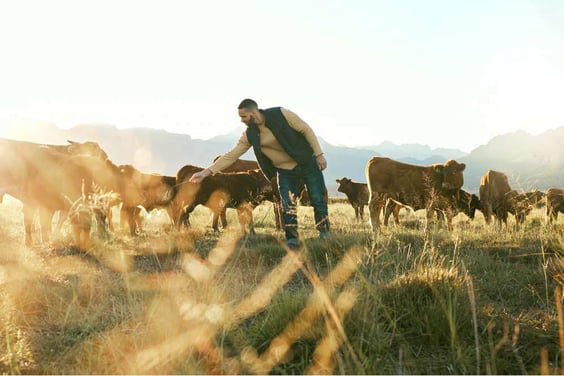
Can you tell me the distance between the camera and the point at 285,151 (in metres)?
7.48

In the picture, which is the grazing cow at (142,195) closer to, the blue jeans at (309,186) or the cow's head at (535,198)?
the blue jeans at (309,186)

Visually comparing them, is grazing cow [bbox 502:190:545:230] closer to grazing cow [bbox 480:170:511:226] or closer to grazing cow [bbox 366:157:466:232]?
grazing cow [bbox 480:170:511:226]

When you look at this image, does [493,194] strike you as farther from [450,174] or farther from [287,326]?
[287,326]

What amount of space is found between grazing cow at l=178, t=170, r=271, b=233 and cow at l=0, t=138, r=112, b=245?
3.12m

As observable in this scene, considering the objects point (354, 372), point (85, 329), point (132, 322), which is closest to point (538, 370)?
point (354, 372)

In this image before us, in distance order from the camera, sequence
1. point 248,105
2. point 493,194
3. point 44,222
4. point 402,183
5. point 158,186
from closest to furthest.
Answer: point 248,105 → point 44,222 → point 402,183 → point 158,186 → point 493,194

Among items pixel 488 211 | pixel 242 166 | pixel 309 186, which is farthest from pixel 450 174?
pixel 242 166

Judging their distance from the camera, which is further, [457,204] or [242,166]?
[242,166]

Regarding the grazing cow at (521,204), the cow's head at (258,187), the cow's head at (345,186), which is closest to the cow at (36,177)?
the cow's head at (258,187)

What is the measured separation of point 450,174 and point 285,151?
5.96 meters

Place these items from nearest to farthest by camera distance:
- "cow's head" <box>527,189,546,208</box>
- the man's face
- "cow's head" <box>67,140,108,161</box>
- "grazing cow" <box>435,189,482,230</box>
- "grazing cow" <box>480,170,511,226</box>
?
"cow's head" <box>527,189,546,208</box> → the man's face → "cow's head" <box>67,140,108,161</box> → "grazing cow" <box>435,189,482,230</box> → "grazing cow" <box>480,170,511,226</box>

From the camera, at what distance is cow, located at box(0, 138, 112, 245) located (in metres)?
8.19

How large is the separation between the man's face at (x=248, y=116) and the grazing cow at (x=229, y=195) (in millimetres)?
3740

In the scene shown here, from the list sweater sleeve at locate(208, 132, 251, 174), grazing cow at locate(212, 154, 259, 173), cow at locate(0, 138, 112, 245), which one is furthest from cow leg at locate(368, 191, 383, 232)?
cow at locate(0, 138, 112, 245)
